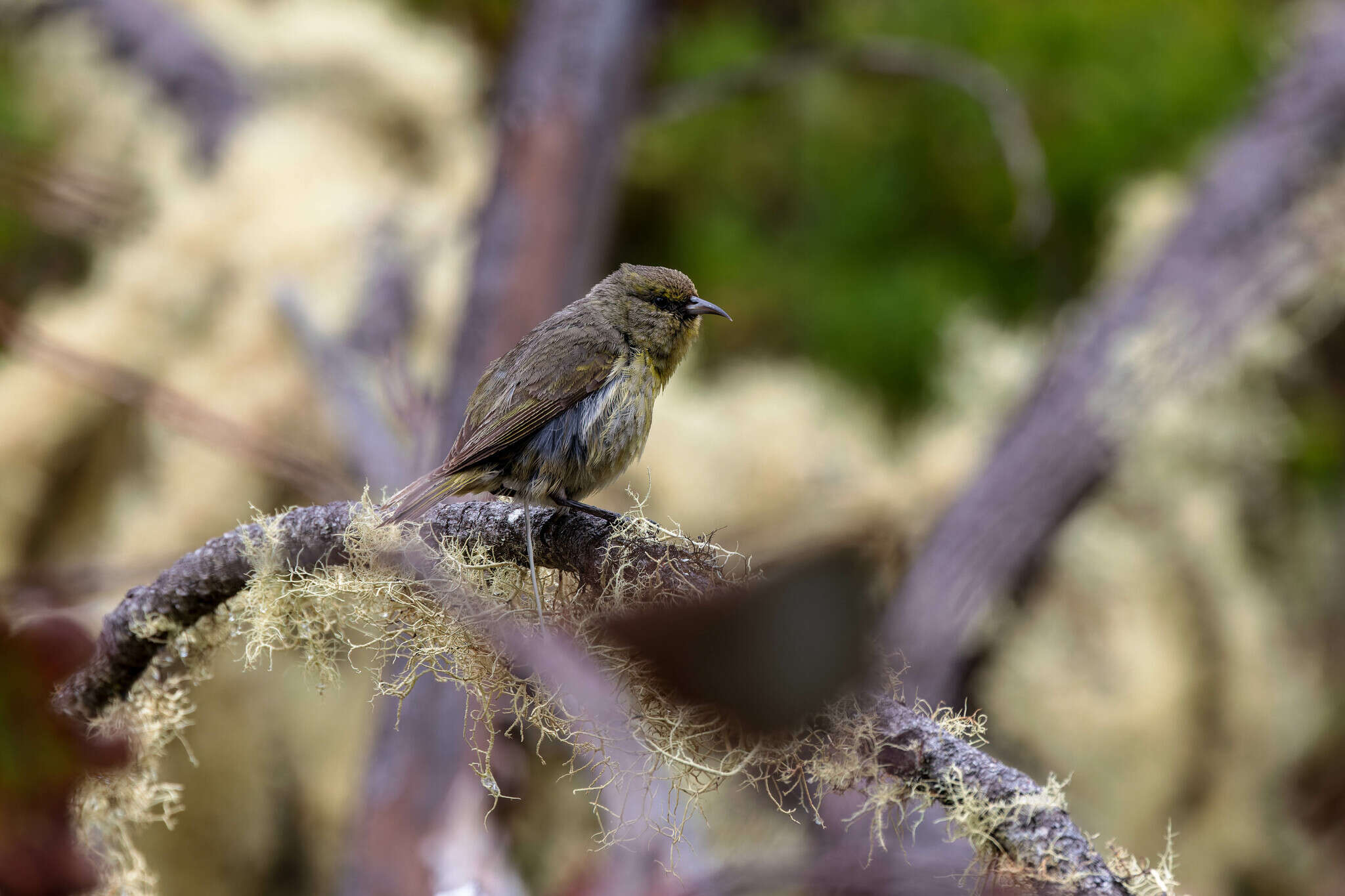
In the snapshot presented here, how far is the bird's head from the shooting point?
44.4 inches

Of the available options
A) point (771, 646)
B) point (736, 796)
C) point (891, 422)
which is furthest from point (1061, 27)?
point (771, 646)

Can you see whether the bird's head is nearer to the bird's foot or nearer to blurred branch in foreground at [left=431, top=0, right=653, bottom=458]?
the bird's foot

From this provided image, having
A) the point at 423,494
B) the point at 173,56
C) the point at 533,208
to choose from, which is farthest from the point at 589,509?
the point at 173,56

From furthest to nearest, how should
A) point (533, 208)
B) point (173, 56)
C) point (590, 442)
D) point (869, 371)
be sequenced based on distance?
point (869, 371) < point (173, 56) < point (533, 208) < point (590, 442)

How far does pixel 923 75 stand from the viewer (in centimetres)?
216

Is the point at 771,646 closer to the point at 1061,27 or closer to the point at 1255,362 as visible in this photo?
the point at 1255,362

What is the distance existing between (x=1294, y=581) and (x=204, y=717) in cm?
267

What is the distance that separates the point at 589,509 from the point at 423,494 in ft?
0.44

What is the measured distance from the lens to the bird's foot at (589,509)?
86 cm

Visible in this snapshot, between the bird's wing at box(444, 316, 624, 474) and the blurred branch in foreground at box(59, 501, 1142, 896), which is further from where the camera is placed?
the bird's wing at box(444, 316, 624, 474)

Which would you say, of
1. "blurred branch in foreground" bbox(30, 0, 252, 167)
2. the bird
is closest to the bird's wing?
the bird

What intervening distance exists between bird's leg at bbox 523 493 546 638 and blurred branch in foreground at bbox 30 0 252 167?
2.16m

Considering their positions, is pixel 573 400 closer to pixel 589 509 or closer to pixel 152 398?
pixel 589 509

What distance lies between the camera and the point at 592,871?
1.26m
